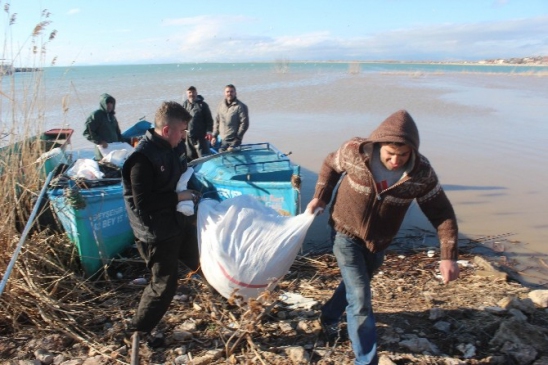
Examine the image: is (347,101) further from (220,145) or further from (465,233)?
(465,233)

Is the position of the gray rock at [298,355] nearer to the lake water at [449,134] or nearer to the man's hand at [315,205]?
the man's hand at [315,205]

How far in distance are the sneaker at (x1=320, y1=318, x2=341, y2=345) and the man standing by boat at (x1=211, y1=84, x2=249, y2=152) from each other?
15.3 feet

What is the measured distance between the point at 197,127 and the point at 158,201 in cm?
485

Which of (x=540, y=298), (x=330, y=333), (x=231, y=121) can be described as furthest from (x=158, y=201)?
(x=231, y=121)

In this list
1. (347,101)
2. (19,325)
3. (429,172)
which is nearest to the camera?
(429,172)

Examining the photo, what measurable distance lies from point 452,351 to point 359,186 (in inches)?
55.3

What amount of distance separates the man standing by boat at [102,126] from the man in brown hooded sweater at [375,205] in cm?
462

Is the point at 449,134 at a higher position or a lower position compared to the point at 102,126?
lower

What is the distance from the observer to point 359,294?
2.58 m

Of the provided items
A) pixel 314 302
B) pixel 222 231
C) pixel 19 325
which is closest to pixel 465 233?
pixel 314 302

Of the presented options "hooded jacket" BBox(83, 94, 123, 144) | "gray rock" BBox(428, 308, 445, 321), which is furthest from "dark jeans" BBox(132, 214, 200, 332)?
"hooded jacket" BBox(83, 94, 123, 144)

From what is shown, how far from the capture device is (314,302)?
3.70 meters

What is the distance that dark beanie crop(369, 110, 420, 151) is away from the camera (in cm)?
230

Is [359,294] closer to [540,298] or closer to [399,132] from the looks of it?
[399,132]
